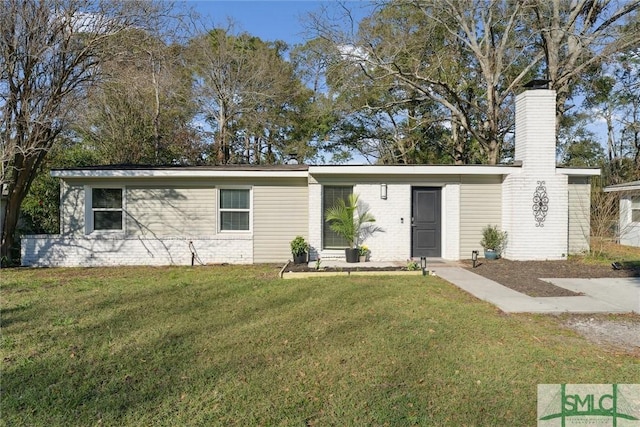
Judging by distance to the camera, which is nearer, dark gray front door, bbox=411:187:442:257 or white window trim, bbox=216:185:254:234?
dark gray front door, bbox=411:187:442:257

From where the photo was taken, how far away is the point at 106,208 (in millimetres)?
10797

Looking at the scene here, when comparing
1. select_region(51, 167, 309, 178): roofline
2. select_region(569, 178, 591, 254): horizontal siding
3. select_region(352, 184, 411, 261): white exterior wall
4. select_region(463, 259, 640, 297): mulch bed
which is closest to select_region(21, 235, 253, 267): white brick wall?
select_region(51, 167, 309, 178): roofline

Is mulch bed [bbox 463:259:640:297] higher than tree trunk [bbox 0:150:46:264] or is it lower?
lower

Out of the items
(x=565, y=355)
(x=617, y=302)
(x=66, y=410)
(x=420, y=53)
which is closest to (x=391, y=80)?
(x=420, y=53)

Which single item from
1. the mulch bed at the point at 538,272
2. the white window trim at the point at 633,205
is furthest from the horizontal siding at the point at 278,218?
the white window trim at the point at 633,205

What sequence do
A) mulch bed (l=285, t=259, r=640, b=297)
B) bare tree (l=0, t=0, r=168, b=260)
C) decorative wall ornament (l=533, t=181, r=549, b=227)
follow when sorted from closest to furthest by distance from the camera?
1. mulch bed (l=285, t=259, r=640, b=297)
2. bare tree (l=0, t=0, r=168, b=260)
3. decorative wall ornament (l=533, t=181, r=549, b=227)

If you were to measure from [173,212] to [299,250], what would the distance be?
12.5 feet

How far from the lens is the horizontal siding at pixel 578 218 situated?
1120cm

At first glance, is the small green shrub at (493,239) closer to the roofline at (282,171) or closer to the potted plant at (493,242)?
the potted plant at (493,242)

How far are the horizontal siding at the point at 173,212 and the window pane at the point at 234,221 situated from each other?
260 mm

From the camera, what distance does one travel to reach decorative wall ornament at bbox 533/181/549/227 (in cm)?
1020

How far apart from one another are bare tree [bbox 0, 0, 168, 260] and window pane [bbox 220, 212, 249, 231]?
4.71 metres

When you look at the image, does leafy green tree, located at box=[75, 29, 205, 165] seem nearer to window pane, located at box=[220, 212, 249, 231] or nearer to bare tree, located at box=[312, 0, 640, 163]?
window pane, located at box=[220, 212, 249, 231]

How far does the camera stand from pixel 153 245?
34.4 feet
